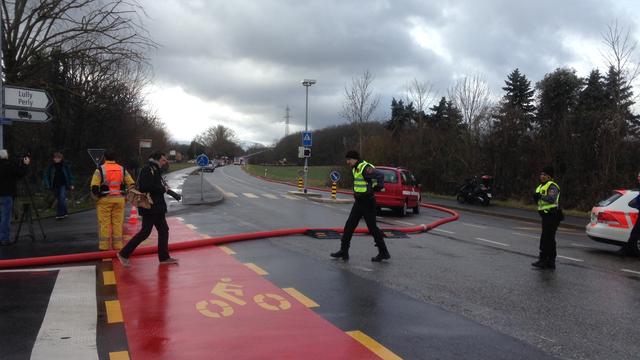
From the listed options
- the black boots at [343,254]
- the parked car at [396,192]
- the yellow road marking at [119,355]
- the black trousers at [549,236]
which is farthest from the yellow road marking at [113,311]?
the parked car at [396,192]

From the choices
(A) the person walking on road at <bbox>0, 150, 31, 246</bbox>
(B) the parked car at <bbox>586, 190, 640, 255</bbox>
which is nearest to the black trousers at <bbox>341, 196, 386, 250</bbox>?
(B) the parked car at <bbox>586, 190, 640, 255</bbox>

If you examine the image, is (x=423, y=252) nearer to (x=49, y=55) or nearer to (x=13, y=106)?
(x=13, y=106)

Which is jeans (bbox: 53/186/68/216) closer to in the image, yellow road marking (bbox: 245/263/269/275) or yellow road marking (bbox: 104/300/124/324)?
yellow road marking (bbox: 245/263/269/275)

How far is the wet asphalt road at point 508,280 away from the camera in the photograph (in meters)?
5.15

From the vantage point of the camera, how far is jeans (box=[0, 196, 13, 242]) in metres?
9.27

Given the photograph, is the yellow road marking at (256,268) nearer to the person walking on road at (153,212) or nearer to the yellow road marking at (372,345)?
the person walking on road at (153,212)

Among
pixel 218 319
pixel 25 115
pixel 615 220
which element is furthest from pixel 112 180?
pixel 615 220

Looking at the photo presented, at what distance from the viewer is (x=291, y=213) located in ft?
57.5

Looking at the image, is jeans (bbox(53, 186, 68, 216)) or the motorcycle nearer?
jeans (bbox(53, 186, 68, 216))

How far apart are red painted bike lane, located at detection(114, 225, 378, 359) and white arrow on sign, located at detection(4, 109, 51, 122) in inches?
174

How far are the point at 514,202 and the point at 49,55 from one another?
840 inches

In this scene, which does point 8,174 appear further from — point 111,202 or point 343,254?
point 343,254

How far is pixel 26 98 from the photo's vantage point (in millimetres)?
10195

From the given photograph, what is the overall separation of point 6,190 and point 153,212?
3.55 metres
